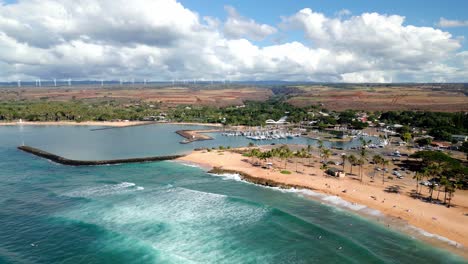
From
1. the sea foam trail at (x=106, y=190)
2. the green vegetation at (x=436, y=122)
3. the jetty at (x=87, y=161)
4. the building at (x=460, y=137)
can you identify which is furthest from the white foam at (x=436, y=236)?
the building at (x=460, y=137)

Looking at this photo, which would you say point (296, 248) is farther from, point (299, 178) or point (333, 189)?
point (299, 178)

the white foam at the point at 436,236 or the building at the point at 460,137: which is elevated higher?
the building at the point at 460,137

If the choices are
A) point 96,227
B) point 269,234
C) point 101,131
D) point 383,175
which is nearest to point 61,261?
point 96,227

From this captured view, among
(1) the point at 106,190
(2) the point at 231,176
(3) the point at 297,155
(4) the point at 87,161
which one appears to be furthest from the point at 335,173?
(4) the point at 87,161

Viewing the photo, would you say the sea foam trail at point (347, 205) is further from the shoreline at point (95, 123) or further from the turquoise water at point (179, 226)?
the shoreline at point (95, 123)

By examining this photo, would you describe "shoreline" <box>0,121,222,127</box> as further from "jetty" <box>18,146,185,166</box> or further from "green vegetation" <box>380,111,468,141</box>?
"green vegetation" <box>380,111,468,141</box>

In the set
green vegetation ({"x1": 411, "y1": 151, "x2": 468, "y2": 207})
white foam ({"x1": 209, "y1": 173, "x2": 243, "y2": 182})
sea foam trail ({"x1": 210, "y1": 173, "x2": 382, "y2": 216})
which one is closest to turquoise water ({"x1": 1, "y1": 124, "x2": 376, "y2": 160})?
white foam ({"x1": 209, "y1": 173, "x2": 243, "y2": 182})

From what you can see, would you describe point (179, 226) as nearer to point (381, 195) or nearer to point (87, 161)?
point (381, 195)
